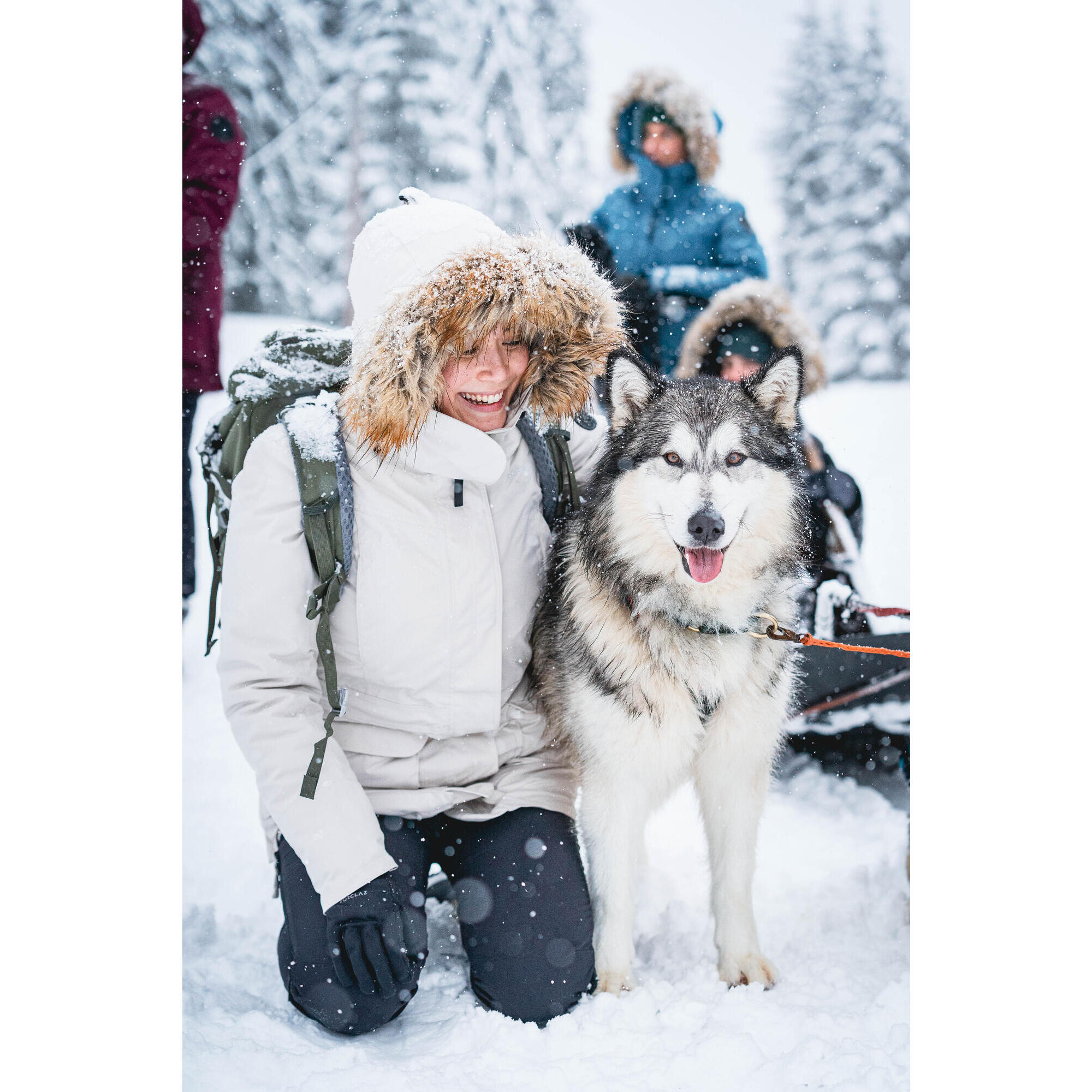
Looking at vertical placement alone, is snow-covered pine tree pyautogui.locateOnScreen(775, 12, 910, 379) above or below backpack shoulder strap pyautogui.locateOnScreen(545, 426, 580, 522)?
above

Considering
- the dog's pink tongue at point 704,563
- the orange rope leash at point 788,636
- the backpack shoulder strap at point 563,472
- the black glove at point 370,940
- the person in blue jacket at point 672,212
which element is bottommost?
the black glove at point 370,940

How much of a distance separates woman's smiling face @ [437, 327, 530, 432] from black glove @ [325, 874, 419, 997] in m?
0.84

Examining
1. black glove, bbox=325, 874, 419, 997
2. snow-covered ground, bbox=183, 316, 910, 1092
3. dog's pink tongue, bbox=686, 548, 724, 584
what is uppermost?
dog's pink tongue, bbox=686, 548, 724, 584

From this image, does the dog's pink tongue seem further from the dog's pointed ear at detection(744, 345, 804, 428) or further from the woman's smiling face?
the woman's smiling face

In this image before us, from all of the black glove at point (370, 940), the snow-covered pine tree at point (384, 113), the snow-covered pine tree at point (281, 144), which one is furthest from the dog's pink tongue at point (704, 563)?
the snow-covered pine tree at point (281, 144)

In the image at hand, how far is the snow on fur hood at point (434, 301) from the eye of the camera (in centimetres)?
128

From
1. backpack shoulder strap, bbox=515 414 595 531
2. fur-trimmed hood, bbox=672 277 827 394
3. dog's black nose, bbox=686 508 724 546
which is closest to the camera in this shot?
dog's black nose, bbox=686 508 724 546

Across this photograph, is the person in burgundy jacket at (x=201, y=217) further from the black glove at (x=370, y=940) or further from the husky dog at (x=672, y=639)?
the husky dog at (x=672, y=639)

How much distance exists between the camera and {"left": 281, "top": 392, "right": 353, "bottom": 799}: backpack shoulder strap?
1.34 metres

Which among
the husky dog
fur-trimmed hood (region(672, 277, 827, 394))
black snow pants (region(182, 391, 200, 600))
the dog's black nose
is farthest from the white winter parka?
fur-trimmed hood (region(672, 277, 827, 394))

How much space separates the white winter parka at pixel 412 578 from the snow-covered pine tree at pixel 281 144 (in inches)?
21.3

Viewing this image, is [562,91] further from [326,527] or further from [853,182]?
[326,527]

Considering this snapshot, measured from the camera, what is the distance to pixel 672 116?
1.74m
